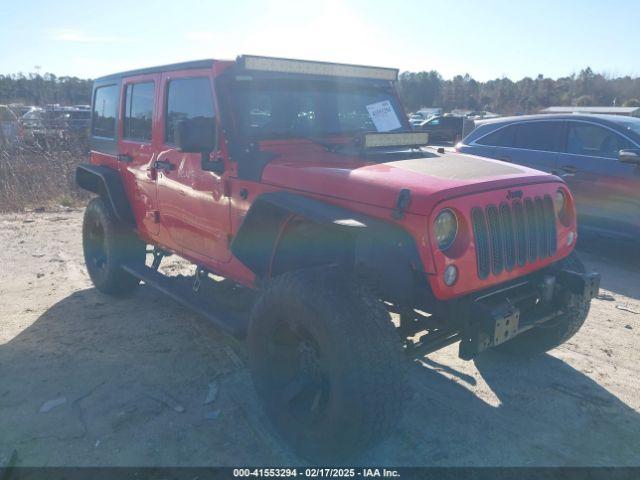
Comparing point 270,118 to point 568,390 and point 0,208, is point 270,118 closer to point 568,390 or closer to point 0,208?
point 568,390

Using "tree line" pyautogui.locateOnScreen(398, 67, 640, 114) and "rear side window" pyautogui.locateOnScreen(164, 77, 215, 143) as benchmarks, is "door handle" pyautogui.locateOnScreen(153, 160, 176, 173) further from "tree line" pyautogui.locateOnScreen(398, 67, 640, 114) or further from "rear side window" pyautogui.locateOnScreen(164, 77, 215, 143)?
"tree line" pyautogui.locateOnScreen(398, 67, 640, 114)

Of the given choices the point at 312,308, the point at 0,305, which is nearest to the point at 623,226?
the point at 312,308

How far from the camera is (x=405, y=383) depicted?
2578mm

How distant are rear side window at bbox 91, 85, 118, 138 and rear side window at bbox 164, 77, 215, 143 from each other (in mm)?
1259

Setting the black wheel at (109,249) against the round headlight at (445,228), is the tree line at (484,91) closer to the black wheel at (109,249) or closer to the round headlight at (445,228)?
the black wheel at (109,249)

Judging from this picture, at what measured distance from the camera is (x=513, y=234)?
2.93m

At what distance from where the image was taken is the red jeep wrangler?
2.62 m

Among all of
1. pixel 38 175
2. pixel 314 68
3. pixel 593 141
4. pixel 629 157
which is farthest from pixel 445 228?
pixel 38 175

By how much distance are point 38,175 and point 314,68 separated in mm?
9511

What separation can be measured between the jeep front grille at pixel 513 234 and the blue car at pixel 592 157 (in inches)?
149

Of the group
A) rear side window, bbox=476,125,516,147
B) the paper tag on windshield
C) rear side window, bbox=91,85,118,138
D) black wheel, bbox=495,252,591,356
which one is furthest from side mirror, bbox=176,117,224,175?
rear side window, bbox=476,125,516,147

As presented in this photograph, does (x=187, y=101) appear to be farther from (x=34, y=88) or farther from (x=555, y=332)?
(x=34, y=88)

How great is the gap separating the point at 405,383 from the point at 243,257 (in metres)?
1.38

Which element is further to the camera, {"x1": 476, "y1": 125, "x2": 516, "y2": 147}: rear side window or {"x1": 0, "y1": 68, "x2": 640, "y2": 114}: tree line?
{"x1": 0, "y1": 68, "x2": 640, "y2": 114}: tree line
